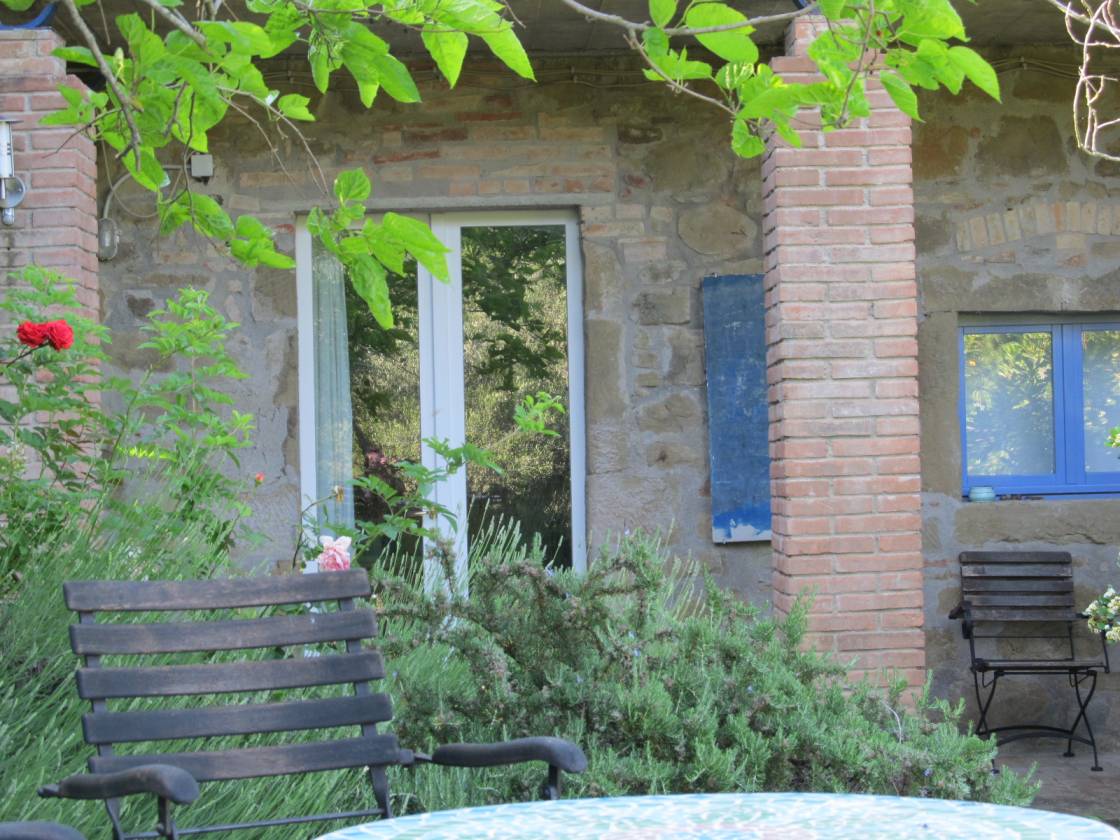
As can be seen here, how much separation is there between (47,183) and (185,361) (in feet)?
3.89

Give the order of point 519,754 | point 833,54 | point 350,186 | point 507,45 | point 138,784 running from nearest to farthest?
1. point 507,45
2. point 138,784
3. point 833,54
4. point 519,754
5. point 350,186

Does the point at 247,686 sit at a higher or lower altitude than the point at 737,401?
lower

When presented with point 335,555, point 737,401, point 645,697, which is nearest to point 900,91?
point 645,697

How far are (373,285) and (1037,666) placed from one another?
3.83 meters

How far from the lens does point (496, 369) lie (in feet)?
19.0

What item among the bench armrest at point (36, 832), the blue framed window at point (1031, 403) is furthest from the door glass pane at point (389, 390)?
the bench armrest at point (36, 832)

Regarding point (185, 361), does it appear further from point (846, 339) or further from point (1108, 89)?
point (1108, 89)

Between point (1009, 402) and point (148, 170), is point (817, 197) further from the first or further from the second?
point (148, 170)

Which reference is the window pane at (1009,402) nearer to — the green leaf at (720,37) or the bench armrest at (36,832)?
the green leaf at (720,37)

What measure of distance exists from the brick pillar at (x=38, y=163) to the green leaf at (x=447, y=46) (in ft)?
9.04

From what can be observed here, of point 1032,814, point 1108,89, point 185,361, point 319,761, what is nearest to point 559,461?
point 185,361

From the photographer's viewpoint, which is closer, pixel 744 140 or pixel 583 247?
pixel 744 140

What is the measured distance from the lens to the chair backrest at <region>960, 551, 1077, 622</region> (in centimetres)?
553

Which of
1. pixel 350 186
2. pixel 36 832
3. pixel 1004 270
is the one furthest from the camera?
pixel 1004 270
